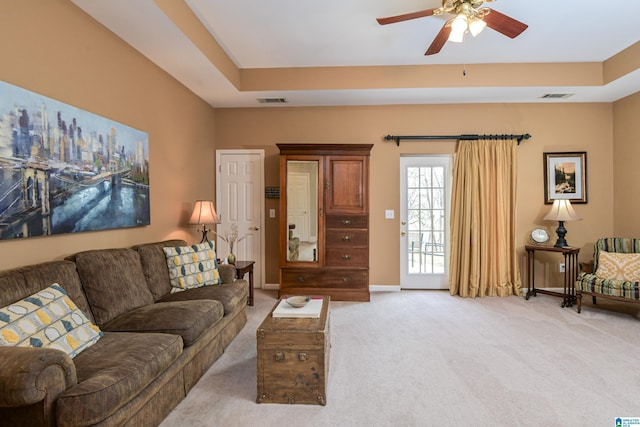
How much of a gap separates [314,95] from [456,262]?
9.94 feet

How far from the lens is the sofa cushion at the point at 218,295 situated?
2.79 meters

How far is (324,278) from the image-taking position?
14.0 feet

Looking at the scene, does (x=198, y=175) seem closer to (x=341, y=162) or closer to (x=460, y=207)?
(x=341, y=162)

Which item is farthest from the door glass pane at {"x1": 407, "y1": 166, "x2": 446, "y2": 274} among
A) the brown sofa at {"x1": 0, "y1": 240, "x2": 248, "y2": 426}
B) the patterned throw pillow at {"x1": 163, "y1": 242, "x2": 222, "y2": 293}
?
the patterned throw pillow at {"x1": 163, "y1": 242, "x2": 222, "y2": 293}

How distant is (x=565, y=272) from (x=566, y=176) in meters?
1.43

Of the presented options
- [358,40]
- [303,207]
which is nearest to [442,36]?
[358,40]

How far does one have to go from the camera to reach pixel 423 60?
3928 millimetres

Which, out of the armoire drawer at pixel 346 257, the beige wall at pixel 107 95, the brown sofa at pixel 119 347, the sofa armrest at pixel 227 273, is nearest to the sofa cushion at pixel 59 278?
the brown sofa at pixel 119 347

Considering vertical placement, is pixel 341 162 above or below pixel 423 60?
below

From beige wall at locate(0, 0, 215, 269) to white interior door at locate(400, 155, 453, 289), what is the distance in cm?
295

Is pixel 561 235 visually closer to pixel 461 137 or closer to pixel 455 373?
pixel 461 137

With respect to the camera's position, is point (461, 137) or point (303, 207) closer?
point (303, 207)

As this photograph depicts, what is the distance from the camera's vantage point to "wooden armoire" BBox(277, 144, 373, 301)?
4.23 meters

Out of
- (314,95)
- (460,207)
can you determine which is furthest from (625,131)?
(314,95)
